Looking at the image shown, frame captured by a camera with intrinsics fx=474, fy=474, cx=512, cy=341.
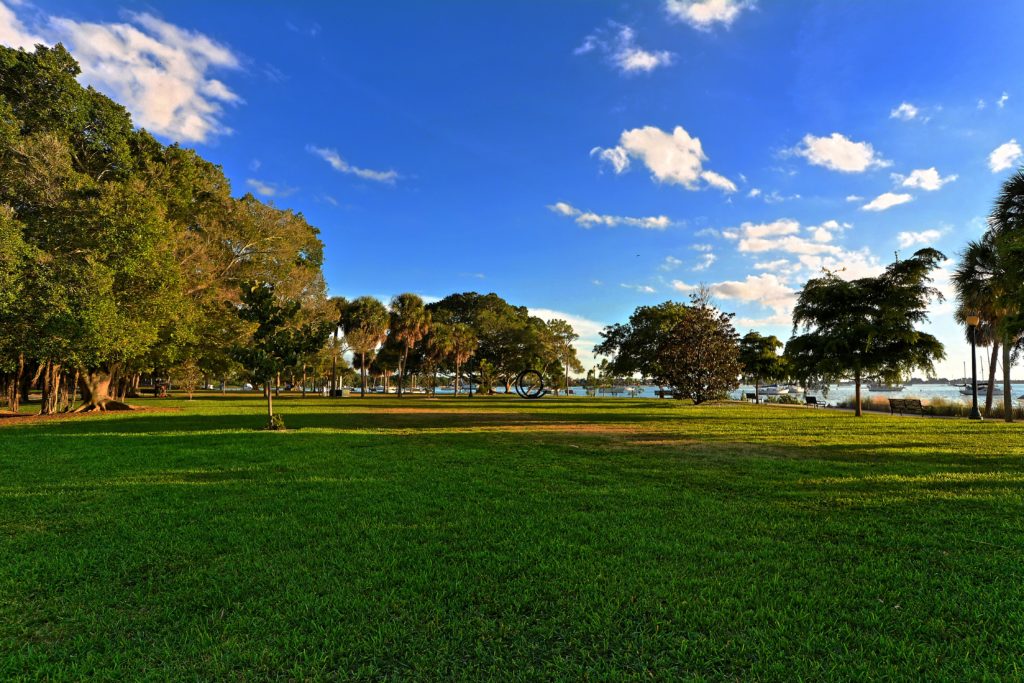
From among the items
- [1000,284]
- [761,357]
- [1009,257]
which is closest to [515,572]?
[1009,257]

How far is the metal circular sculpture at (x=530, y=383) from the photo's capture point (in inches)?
1908

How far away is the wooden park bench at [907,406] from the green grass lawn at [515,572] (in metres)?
18.1

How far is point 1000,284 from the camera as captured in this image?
14219 millimetres

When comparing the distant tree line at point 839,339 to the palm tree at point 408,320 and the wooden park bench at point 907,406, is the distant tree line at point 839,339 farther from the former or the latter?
the palm tree at point 408,320

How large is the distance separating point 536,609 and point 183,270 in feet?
80.1

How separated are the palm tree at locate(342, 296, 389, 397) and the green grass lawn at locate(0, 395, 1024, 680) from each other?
38258mm

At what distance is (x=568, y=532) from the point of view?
16.4 ft

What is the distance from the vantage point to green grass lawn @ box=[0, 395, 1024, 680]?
282 centimetres

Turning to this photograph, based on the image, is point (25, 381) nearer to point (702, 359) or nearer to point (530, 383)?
point (530, 383)

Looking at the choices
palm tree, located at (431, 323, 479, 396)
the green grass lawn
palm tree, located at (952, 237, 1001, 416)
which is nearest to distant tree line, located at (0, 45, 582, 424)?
the green grass lawn

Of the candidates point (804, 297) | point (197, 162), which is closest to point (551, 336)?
point (804, 297)

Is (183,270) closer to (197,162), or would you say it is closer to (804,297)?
(197,162)

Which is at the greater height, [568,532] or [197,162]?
[197,162]

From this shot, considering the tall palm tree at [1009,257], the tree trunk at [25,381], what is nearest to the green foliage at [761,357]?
the tall palm tree at [1009,257]
